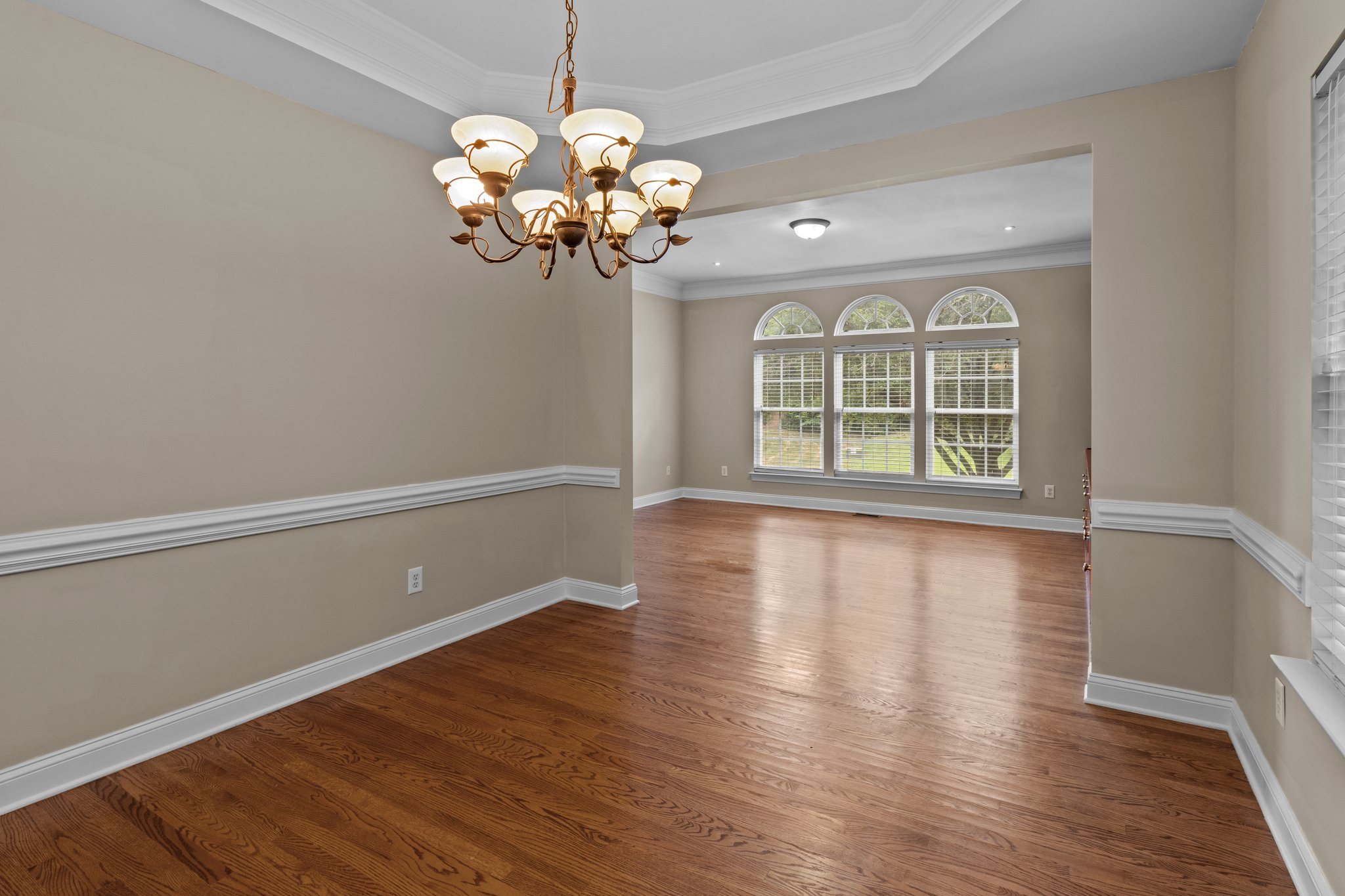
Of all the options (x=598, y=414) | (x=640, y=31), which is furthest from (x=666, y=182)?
(x=598, y=414)

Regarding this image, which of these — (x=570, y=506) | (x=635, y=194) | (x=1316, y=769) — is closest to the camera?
(x=1316, y=769)

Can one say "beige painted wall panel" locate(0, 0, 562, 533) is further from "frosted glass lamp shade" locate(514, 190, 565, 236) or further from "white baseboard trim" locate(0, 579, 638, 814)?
"frosted glass lamp shade" locate(514, 190, 565, 236)

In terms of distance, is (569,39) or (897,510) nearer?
(569,39)

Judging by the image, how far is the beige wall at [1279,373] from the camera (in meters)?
1.66

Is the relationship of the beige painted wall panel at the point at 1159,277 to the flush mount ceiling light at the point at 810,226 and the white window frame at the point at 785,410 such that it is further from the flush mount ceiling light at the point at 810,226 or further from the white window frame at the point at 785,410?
the white window frame at the point at 785,410

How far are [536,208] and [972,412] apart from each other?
603cm

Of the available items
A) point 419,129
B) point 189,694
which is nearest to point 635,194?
point 419,129

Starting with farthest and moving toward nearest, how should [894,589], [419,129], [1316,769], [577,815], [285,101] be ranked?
1. [894,589]
2. [419,129]
3. [285,101]
4. [577,815]
5. [1316,769]

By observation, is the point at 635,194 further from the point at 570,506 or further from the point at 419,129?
the point at 570,506

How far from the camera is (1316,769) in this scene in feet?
5.37

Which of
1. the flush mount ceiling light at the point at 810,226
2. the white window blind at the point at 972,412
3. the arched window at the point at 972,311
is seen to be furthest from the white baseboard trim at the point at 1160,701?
the arched window at the point at 972,311

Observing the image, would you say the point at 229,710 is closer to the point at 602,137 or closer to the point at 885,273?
the point at 602,137

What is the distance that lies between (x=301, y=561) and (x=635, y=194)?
2.10 meters

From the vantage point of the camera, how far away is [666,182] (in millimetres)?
2111
